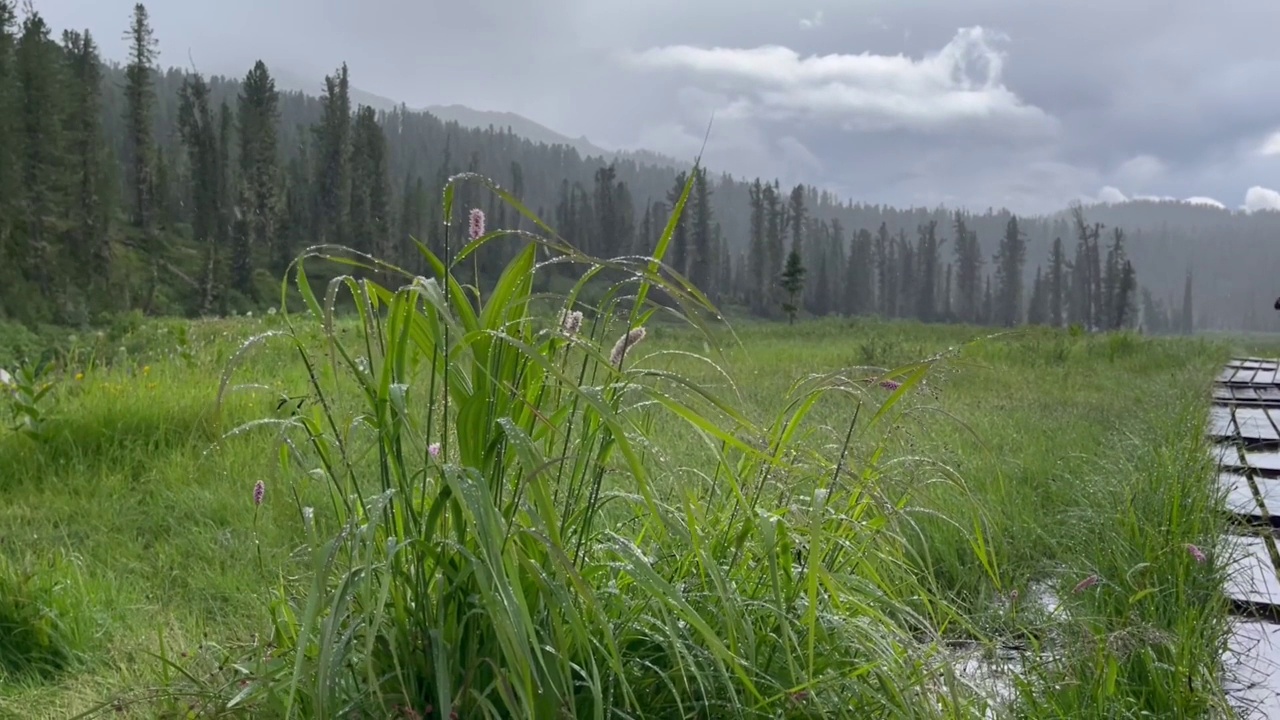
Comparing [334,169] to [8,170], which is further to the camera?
[334,169]

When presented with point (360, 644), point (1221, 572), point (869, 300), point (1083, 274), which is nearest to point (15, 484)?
point (360, 644)

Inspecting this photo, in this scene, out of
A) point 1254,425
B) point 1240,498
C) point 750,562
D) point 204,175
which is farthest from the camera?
point 204,175

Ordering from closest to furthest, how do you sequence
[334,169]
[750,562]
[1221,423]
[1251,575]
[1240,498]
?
[750,562] < [1251,575] < [1240,498] < [1221,423] < [334,169]

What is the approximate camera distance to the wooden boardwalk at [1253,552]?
5.41 feet

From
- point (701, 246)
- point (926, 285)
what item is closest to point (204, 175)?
point (701, 246)

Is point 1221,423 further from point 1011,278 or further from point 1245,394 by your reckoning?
point 1011,278

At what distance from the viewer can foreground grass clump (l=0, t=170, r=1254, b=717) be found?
124 centimetres

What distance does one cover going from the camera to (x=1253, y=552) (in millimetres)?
2314

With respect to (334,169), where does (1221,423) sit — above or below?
below

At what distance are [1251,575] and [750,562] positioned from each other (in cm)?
149

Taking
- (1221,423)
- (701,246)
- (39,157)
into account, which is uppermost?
(39,157)

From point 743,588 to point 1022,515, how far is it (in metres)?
1.65

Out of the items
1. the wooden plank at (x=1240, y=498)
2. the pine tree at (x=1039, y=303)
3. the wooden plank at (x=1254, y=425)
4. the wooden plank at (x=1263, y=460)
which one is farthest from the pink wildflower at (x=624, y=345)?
the pine tree at (x=1039, y=303)

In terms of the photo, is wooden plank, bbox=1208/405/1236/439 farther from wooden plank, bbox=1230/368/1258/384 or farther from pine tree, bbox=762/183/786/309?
pine tree, bbox=762/183/786/309
